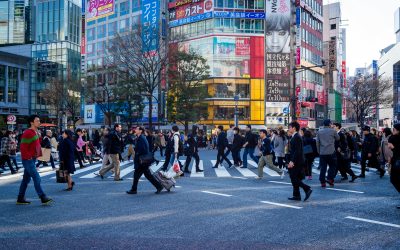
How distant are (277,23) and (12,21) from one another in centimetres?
4777

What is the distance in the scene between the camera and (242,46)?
173 ft

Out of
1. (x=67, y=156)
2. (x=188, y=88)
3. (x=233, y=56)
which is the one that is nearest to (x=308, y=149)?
(x=67, y=156)

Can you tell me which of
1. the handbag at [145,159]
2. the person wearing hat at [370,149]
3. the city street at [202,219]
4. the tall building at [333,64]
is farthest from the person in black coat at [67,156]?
the tall building at [333,64]

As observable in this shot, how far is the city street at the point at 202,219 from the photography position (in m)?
5.07

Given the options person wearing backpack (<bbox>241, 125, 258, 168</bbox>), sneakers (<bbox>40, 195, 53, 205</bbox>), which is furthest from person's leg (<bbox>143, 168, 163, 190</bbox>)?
person wearing backpack (<bbox>241, 125, 258, 168</bbox>)

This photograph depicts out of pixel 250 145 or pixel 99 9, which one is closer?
pixel 250 145

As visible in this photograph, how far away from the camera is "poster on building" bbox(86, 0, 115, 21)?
64.4 meters

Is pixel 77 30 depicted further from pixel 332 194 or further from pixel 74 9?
pixel 332 194

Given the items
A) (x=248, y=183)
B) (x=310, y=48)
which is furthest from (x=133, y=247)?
(x=310, y=48)

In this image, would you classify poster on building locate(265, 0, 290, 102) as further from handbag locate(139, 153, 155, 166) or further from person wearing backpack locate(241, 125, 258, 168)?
handbag locate(139, 153, 155, 166)

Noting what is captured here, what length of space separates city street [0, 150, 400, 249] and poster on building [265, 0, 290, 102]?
43.3 metres

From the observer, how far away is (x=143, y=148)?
9562mm

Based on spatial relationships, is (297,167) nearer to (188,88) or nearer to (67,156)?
(67,156)

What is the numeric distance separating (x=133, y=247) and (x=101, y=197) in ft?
14.1
